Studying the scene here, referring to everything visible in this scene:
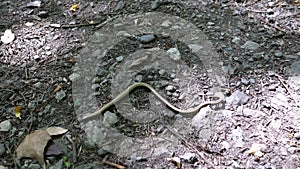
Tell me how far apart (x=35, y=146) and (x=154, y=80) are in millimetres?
509

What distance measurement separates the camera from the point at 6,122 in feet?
4.80

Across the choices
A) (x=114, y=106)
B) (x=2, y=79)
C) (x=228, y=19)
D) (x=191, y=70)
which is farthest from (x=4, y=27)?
(x=228, y=19)

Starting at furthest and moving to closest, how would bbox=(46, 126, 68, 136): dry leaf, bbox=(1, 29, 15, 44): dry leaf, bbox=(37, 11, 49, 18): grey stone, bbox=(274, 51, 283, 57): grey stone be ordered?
1. bbox=(37, 11, 49, 18): grey stone
2. bbox=(1, 29, 15, 44): dry leaf
3. bbox=(274, 51, 283, 57): grey stone
4. bbox=(46, 126, 68, 136): dry leaf

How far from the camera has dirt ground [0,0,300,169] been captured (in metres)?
1.32

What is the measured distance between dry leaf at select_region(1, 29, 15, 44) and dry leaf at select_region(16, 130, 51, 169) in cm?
59

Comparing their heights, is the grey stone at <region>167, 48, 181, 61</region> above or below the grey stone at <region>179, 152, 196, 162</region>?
above

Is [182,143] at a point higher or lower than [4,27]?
lower

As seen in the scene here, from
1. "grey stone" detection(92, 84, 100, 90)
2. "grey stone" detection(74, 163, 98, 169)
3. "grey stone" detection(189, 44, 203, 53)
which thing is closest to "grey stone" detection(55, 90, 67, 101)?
"grey stone" detection(92, 84, 100, 90)

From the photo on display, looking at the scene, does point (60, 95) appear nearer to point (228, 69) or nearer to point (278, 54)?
point (228, 69)

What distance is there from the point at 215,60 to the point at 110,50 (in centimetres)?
44

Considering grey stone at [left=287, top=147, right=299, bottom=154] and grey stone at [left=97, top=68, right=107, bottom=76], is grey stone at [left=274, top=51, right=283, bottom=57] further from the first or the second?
grey stone at [left=97, top=68, right=107, bottom=76]

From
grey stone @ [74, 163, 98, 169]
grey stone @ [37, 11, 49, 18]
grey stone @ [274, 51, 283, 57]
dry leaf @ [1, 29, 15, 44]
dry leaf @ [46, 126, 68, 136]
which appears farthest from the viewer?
grey stone @ [37, 11, 49, 18]

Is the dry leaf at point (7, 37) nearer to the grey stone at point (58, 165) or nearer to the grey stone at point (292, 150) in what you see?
the grey stone at point (58, 165)

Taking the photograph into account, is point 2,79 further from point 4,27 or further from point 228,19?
point 228,19
